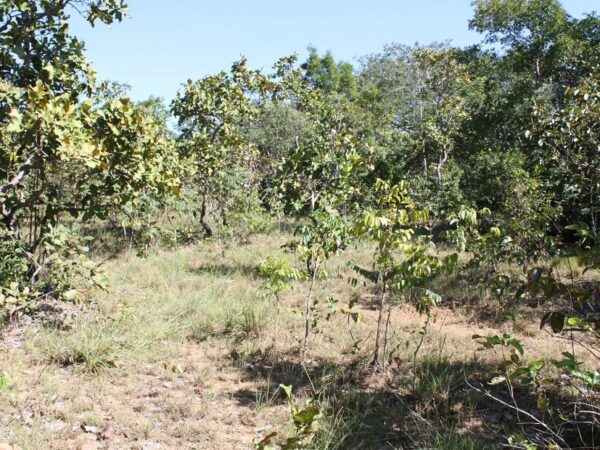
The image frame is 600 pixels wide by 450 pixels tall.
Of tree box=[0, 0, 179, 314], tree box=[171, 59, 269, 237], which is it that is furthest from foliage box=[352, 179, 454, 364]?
tree box=[171, 59, 269, 237]

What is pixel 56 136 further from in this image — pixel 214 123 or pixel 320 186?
pixel 214 123

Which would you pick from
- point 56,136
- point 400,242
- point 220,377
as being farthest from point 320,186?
point 56,136

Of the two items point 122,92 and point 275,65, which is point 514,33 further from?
point 122,92

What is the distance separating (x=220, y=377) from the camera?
5262 mm

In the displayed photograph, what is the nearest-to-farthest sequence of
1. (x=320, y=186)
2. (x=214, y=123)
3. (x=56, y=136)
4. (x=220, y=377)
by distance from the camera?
(x=56, y=136), (x=220, y=377), (x=320, y=186), (x=214, y=123)

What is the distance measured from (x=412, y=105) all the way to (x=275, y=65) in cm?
2132

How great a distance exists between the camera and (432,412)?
15.0 feet

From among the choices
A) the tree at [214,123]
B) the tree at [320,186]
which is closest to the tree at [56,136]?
the tree at [320,186]

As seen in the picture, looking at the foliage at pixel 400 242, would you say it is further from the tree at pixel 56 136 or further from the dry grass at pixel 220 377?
the tree at pixel 56 136

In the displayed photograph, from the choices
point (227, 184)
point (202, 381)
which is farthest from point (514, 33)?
point (202, 381)

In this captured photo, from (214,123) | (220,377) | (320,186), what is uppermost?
(214,123)

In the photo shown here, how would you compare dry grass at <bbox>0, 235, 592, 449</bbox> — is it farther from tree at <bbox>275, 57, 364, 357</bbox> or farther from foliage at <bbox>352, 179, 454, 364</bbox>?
foliage at <bbox>352, 179, 454, 364</bbox>

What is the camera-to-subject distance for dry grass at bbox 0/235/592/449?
13.5ft

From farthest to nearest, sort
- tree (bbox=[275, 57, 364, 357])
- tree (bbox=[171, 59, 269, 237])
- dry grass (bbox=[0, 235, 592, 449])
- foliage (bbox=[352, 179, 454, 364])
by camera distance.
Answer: tree (bbox=[171, 59, 269, 237])
tree (bbox=[275, 57, 364, 357])
foliage (bbox=[352, 179, 454, 364])
dry grass (bbox=[0, 235, 592, 449])
